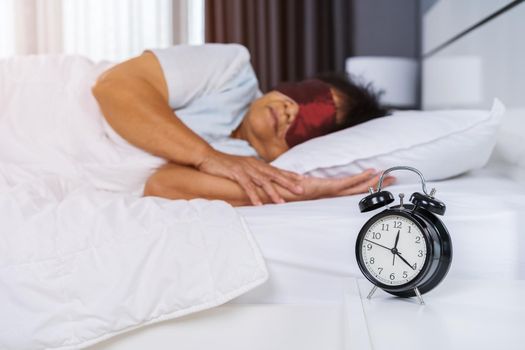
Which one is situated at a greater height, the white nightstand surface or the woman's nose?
the woman's nose

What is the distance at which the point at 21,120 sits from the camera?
1.69m

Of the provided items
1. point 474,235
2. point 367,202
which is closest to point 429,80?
point 474,235

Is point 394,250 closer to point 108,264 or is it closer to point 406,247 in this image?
point 406,247

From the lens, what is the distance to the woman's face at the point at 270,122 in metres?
1.70

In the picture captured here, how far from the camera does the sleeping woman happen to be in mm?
1464

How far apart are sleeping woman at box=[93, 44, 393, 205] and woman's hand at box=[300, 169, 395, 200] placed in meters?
0.13

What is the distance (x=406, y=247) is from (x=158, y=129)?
32.4 inches

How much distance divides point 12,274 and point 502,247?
2.70ft

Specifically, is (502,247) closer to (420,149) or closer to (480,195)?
(480,195)

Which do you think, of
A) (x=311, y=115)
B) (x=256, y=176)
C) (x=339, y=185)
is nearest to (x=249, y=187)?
(x=256, y=176)

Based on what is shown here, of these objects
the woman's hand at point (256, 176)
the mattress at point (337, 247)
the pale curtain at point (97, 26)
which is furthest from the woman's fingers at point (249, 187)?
the pale curtain at point (97, 26)

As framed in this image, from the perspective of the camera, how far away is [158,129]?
1521 millimetres

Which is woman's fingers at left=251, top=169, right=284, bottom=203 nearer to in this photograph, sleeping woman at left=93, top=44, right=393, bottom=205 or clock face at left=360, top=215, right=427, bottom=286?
sleeping woman at left=93, top=44, right=393, bottom=205

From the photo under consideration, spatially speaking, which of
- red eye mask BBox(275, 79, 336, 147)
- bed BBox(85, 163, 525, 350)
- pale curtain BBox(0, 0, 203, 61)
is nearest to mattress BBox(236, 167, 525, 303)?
bed BBox(85, 163, 525, 350)
